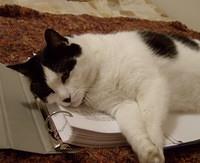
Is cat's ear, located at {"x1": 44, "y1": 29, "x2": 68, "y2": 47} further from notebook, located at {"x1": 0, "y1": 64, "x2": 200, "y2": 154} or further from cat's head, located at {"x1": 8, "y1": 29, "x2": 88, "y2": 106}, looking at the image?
notebook, located at {"x1": 0, "y1": 64, "x2": 200, "y2": 154}

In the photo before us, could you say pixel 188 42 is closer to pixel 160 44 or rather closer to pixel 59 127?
pixel 160 44

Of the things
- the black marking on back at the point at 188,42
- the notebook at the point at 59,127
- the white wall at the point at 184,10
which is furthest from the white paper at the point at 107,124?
the white wall at the point at 184,10

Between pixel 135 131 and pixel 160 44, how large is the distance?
40 centimetres

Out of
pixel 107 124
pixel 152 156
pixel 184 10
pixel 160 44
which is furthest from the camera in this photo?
pixel 184 10

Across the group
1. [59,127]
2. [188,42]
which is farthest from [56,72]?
[188,42]

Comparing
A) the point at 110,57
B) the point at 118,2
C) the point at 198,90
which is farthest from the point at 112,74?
the point at 118,2

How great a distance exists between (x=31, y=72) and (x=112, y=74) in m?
0.26

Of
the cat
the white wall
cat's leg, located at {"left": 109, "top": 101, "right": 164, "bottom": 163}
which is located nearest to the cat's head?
the cat

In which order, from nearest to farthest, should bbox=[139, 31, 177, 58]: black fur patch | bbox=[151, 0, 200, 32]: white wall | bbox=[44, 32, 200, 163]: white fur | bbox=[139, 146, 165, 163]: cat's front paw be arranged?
bbox=[139, 146, 165, 163]: cat's front paw
bbox=[44, 32, 200, 163]: white fur
bbox=[139, 31, 177, 58]: black fur patch
bbox=[151, 0, 200, 32]: white wall

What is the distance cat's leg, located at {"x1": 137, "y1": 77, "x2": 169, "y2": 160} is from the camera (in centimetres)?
100

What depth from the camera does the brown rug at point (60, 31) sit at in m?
0.91

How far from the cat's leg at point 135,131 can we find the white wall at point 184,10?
1.37 m

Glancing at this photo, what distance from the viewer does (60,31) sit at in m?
1.69

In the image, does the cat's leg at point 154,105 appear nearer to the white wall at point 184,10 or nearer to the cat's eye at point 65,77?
the cat's eye at point 65,77
